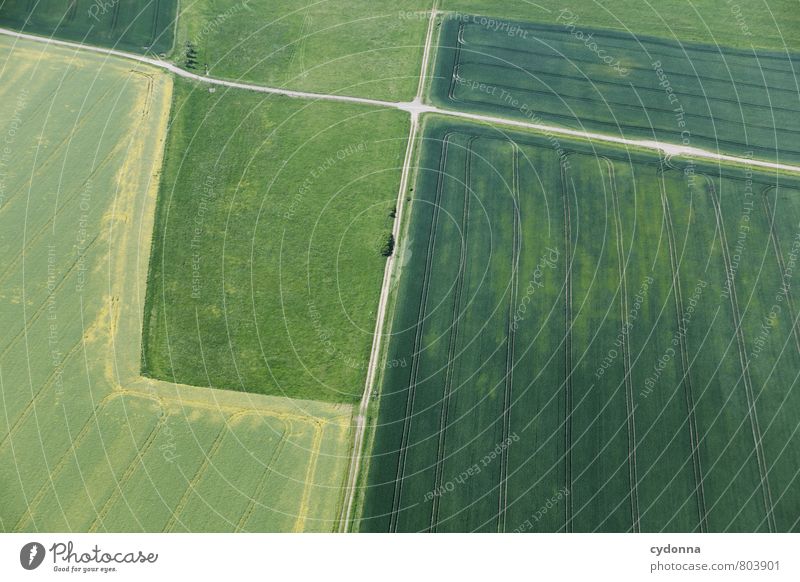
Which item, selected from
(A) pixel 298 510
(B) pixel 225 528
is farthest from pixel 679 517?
(B) pixel 225 528

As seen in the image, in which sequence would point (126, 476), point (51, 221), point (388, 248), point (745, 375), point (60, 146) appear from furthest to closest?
point (60, 146), point (51, 221), point (388, 248), point (745, 375), point (126, 476)

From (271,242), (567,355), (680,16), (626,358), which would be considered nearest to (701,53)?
(680,16)

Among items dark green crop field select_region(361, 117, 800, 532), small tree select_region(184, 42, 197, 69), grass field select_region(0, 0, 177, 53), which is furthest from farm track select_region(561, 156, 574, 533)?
grass field select_region(0, 0, 177, 53)

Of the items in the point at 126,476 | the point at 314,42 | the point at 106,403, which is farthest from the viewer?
the point at 314,42

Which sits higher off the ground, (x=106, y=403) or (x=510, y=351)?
(x=510, y=351)

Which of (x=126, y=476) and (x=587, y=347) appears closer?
(x=126, y=476)

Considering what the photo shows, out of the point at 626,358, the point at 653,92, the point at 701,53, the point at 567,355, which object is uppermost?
the point at 701,53

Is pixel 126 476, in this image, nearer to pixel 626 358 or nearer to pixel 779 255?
pixel 626 358

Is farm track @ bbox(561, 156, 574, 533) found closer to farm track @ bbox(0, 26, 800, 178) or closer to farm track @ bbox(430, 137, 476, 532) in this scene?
farm track @ bbox(0, 26, 800, 178)

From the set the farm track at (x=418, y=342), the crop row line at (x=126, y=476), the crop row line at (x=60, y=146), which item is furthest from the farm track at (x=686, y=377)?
the crop row line at (x=60, y=146)
